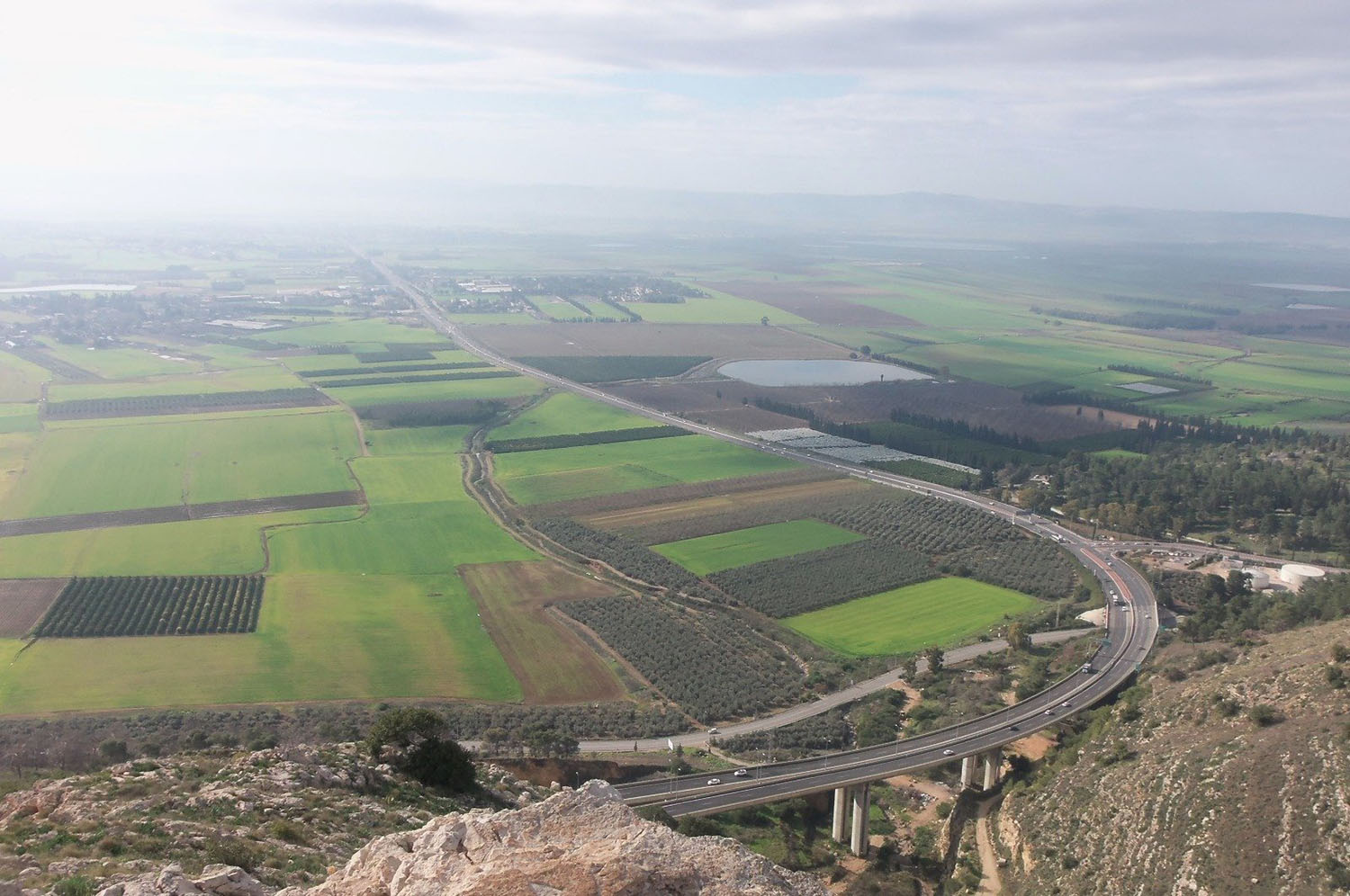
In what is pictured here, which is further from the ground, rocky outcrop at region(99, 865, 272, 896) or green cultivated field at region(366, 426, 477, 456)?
rocky outcrop at region(99, 865, 272, 896)

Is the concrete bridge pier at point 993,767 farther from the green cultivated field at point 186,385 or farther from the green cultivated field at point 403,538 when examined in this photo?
the green cultivated field at point 186,385

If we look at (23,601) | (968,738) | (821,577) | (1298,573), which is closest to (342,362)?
(23,601)

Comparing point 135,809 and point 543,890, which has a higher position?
point 543,890

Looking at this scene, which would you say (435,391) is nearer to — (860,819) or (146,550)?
(146,550)

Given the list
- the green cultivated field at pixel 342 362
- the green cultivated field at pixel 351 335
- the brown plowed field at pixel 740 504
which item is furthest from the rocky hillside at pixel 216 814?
the green cultivated field at pixel 351 335

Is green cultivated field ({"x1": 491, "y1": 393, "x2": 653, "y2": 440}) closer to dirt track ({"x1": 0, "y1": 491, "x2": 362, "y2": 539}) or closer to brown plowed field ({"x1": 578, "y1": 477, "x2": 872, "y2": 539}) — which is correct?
dirt track ({"x1": 0, "y1": 491, "x2": 362, "y2": 539})

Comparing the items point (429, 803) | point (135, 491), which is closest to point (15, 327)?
point (135, 491)

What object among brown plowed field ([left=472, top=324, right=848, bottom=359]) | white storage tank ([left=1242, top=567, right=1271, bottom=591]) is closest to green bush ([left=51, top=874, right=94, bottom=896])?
white storage tank ([left=1242, top=567, right=1271, bottom=591])

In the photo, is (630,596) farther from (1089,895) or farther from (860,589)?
(1089,895)
